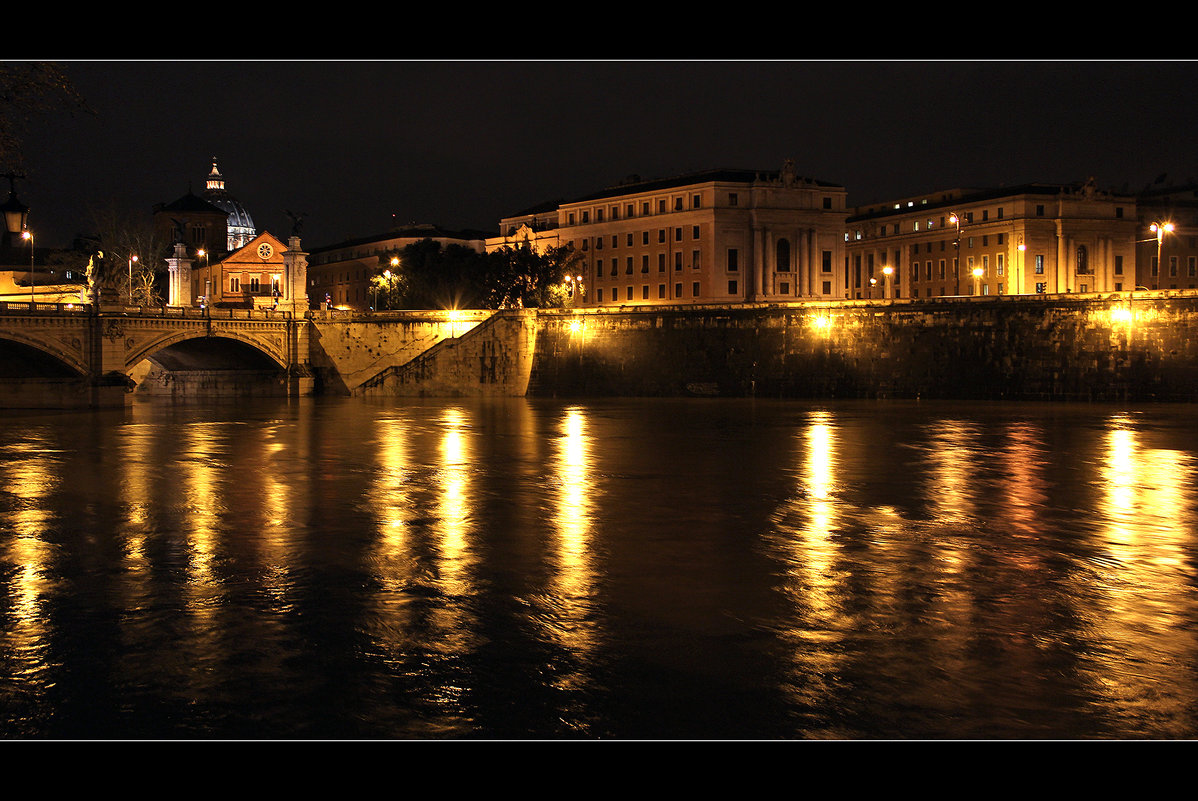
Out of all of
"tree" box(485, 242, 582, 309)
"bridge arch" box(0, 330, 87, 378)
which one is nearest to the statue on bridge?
"bridge arch" box(0, 330, 87, 378)

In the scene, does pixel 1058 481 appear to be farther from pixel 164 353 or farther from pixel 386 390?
pixel 164 353

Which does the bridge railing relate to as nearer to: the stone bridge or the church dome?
the stone bridge

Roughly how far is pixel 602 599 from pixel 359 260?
421 feet

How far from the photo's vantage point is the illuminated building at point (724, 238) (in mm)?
95625

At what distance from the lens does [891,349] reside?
63.4 metres

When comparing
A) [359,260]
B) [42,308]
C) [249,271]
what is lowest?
[42,308]

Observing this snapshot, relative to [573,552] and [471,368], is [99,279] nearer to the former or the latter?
[471,368]

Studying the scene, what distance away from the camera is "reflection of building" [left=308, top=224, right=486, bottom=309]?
5187 inches

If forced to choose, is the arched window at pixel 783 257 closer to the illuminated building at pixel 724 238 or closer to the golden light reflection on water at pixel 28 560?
the illuminated building at pixel 724 238

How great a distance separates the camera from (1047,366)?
58250 mm

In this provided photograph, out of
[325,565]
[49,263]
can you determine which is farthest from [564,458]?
[49,263]

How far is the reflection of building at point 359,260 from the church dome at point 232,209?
11.6 m

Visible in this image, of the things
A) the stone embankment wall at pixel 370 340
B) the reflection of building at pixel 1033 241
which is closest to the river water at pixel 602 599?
the stone embankment wall at pixel 370 340

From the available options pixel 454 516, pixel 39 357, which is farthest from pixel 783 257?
pixel 454 516
